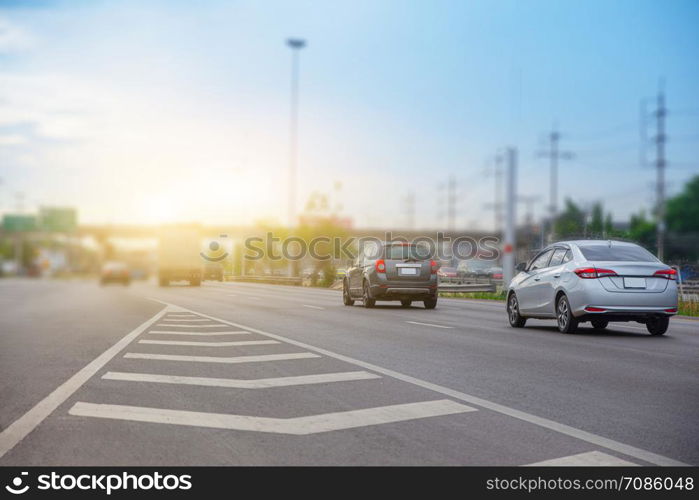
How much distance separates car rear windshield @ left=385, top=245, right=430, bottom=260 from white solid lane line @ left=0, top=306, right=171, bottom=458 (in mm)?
11015

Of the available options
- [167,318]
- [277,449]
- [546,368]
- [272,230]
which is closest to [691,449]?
[277,449]

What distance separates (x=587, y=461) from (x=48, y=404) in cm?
447

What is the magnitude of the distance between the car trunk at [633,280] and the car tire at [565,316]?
858mm

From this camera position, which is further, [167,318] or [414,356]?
[167,318]

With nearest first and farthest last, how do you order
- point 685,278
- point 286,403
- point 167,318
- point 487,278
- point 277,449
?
point 277,449 → point 286,403 → point 167,318 → point 685,278 → point 487,278

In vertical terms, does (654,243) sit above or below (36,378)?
above

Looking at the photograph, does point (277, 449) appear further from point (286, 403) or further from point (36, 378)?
Answer: point (36, 378)

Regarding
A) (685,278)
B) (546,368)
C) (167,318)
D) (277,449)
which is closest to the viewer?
(277,449)

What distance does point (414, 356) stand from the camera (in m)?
10.9

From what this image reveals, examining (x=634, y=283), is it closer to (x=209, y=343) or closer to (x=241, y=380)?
(x=209, y=343)

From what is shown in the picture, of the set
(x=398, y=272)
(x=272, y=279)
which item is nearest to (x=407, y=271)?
(x=398, y=272)

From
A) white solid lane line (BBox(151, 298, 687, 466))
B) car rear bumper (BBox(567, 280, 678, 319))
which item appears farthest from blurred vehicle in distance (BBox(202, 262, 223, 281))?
white solid lane line (BBox(151, 298, 687, 466))

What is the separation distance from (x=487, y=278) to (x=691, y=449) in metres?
43.3

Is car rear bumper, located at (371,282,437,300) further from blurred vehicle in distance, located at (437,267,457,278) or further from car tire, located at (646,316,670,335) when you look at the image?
blurred vehicle in distance, located at (437,267,457,278)
